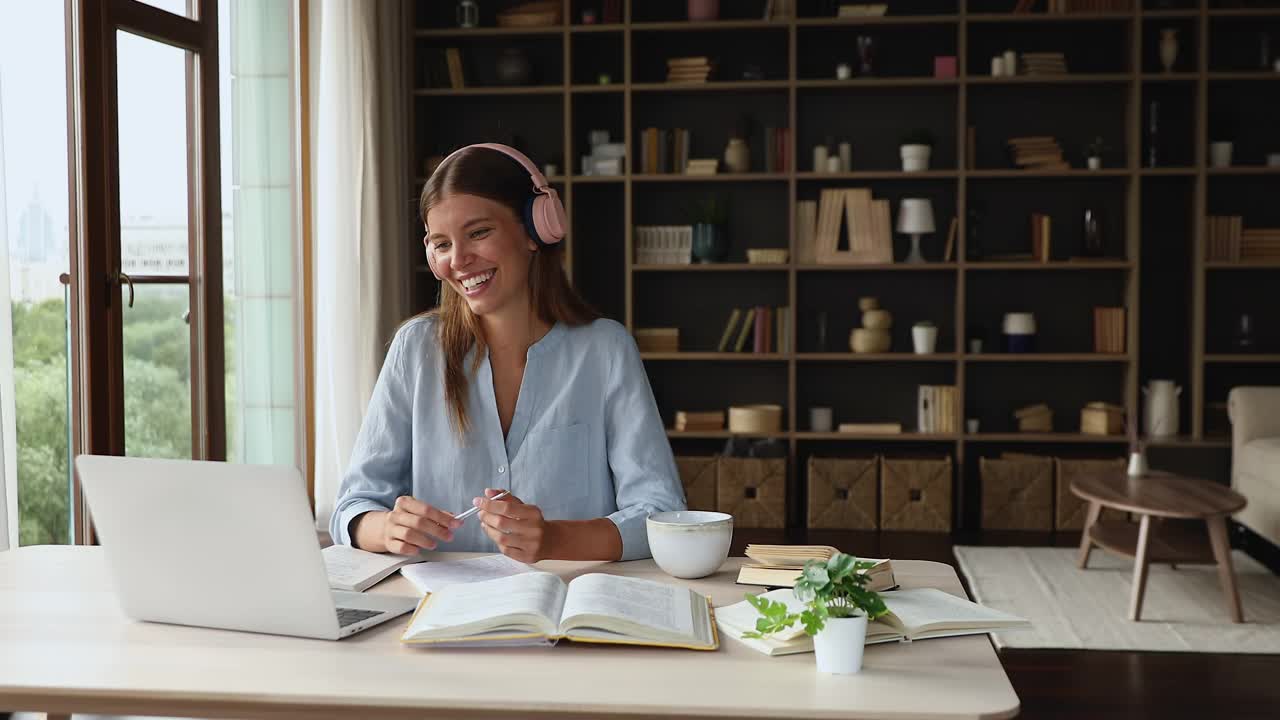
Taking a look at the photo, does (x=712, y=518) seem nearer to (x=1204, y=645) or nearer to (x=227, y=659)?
(x=227, y=659)

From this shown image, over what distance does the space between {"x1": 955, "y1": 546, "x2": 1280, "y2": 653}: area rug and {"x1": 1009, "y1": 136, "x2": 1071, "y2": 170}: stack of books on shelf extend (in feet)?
5.58

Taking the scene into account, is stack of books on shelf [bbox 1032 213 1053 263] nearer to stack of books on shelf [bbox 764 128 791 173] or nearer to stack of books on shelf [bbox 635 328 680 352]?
stack of books on shelf [bbox 764 128 791 173]

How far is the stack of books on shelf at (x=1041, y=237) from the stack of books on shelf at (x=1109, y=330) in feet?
1.12

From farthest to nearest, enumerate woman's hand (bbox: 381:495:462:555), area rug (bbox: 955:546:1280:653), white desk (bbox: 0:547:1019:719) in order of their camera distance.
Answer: area rug (bbox: 955:546:1280:653) < woman's hand (bbox: 381:495:462:555) < white desk (bbox: 0:547:1019:719)

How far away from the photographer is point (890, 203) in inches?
211

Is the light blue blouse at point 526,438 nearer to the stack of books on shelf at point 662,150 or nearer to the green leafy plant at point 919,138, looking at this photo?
the stack of books on shelf at point 662,150

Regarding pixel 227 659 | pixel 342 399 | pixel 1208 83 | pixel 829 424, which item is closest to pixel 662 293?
pixel 829 424

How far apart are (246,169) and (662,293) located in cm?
213

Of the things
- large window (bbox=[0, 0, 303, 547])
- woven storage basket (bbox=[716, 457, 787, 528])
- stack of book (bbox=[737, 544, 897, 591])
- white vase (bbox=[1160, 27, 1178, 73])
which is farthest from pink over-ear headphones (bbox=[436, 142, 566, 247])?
white vase (bbox=[1160, 27, 1178, 73])

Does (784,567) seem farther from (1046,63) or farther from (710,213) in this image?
(1046,63)

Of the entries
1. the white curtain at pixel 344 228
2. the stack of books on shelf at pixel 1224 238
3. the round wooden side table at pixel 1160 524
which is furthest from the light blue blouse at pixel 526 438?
the stack of books on shelf at pixel 1224 238

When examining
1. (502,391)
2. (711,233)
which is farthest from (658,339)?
(502,391)

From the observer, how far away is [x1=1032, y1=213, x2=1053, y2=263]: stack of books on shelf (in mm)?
5098

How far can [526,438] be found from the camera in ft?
6.14
